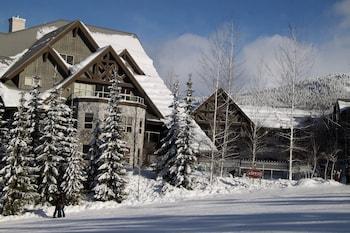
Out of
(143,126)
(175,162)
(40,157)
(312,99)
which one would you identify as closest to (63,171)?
(40,157)

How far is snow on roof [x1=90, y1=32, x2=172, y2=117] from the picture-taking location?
134ft

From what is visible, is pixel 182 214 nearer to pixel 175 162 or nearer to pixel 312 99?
pixel 175 162

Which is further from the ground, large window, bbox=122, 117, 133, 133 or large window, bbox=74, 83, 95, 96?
large window, bbox=74, 83, 95, 96

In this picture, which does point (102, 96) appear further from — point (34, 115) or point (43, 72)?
point (34, 115)

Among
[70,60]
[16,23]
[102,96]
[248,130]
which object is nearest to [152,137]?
[102,96]

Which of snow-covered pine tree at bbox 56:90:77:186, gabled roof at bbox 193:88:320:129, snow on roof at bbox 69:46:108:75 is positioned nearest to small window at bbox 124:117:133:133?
snow on roof at bbox 69:46:108:75

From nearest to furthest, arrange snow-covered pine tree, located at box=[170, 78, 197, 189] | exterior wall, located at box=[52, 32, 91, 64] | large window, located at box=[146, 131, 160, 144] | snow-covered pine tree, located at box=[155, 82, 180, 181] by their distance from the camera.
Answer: snow-covered pine tree, located at box=[170, 78, 197, 189] < snow-covered pine tree, located at box=[155, 82, 180, 181] < large window, located at box=[146, 131, 160, 144] < exterior wall, located at box=[52, 32, 91, 64]

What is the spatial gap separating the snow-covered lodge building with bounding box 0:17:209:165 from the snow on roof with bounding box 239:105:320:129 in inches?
730

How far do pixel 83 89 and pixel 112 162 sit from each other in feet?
37.5

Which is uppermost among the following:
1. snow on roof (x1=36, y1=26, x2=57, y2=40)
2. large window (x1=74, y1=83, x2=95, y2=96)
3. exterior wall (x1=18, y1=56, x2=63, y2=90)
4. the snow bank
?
snow on roof (x1=36, y1=26, x2=57, y2=40)

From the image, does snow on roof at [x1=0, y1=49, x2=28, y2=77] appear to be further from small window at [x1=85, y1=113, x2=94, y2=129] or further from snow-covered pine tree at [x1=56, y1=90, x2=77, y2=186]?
snow-covered pine tree at [x1=56, y1=90, x2=77, y2=186]

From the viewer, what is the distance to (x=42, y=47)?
36875 mm

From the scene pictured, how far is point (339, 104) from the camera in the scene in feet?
186

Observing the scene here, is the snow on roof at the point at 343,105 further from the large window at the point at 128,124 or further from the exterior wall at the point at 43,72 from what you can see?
the exterior wall at the point at 43,72
